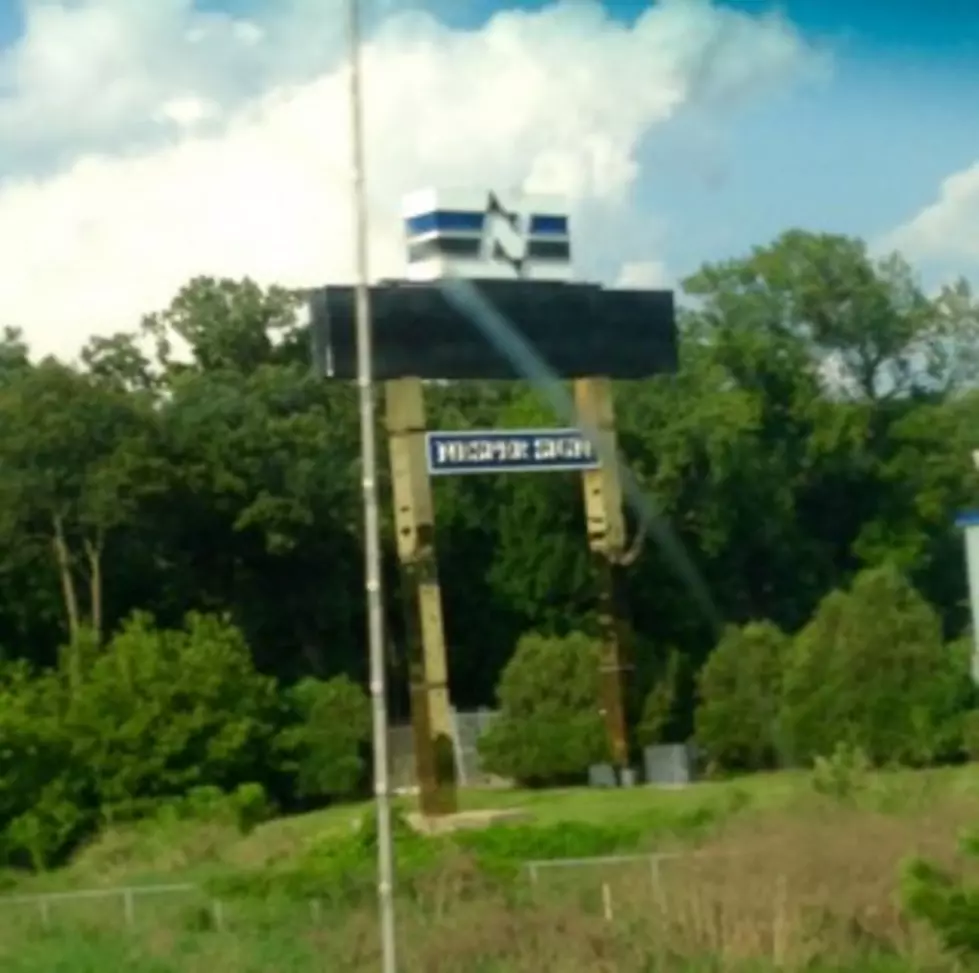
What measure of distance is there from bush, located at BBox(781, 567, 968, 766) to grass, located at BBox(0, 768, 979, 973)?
566 inches

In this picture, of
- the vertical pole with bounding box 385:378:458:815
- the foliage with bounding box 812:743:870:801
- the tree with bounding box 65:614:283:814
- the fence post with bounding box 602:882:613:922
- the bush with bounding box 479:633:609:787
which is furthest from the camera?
the bush with bounding box 479:633:609:787

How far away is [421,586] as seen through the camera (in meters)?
37.2

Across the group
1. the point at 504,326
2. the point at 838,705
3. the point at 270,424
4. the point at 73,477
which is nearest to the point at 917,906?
the point at 504,326

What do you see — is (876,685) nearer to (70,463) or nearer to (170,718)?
(170,718)

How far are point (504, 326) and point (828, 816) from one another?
12462mm

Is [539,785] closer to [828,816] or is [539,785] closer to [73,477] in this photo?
[73,477]

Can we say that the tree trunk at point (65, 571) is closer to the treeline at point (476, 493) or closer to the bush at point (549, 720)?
the treeline at point (476, 493)

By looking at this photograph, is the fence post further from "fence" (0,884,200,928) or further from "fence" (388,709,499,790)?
"fence" (388,709,499,790)

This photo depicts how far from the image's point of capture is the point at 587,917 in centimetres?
2192

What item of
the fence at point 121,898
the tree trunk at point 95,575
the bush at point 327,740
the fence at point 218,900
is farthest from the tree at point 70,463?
the fence at point 218,900

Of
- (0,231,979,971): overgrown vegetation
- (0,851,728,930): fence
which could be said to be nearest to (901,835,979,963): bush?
(0,851,728,930): fence

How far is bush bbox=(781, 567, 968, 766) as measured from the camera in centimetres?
4288

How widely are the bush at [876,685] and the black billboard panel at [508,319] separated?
712 cm

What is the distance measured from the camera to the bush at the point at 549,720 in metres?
46.3
